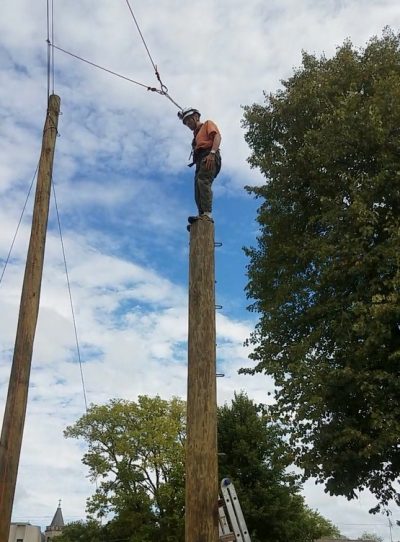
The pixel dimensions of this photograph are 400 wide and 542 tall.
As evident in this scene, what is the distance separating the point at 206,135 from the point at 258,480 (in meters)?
24.6

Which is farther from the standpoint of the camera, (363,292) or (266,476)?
(266,476)

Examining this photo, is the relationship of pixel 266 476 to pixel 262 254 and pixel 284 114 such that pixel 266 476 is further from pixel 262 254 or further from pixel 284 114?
Result: pixel 284 114

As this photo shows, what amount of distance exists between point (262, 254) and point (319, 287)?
343cm

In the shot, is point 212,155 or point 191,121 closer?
point 212,155

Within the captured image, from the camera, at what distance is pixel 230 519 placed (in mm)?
4008

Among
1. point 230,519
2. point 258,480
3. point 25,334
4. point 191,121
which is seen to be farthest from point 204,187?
point 258,480

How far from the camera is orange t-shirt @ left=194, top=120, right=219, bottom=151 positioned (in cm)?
521

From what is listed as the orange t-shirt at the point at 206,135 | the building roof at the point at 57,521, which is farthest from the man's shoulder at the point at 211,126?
the building roof at the point at 57,521

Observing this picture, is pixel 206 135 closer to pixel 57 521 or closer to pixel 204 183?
pixel 204 183

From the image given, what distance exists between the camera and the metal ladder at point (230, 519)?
399 cm

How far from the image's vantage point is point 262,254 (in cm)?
1656

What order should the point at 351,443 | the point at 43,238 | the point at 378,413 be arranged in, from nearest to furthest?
the point at 43,238 < the point at 378,413 < the point at 351,443

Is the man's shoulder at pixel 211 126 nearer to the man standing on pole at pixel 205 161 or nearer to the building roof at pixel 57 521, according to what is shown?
Result: the man standing on pole at pixel 205 161

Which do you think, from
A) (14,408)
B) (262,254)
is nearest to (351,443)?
(262,254)
